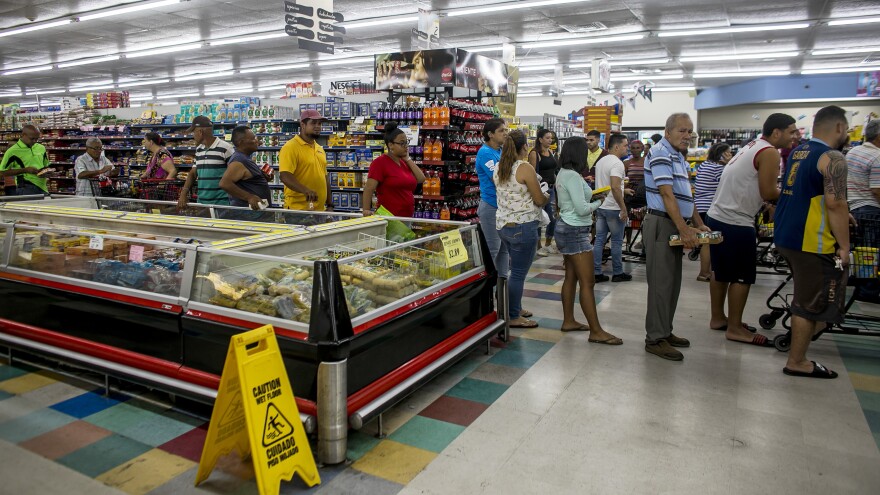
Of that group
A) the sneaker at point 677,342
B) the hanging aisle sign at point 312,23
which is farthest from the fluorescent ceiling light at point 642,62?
the sneaker at point 677,342

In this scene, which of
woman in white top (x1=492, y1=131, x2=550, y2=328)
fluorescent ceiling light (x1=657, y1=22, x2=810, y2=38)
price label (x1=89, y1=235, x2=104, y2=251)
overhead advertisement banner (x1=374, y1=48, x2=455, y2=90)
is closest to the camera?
price label (x1=89, y1=235, x2=104, y2=251)

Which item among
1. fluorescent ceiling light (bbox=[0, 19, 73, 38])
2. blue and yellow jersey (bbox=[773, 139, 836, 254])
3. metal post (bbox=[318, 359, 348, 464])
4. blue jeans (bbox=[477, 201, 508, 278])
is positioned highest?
fluorescent ceiling light (bbox=[0, 19, 73, 38])

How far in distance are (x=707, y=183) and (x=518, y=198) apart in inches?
129

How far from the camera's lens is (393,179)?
4.68 metres

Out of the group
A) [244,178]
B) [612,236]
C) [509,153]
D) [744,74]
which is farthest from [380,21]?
[744,74]

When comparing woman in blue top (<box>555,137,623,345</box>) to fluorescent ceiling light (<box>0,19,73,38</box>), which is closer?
woman in blue top (<box>555,137,623,345</box>)

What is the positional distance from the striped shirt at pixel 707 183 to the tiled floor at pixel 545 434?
2603mm

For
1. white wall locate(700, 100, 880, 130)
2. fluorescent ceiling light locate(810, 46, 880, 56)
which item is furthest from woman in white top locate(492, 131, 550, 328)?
white wall locate(700, 100, 880, 130)

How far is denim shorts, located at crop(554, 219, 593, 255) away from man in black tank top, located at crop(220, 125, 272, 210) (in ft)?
7.89

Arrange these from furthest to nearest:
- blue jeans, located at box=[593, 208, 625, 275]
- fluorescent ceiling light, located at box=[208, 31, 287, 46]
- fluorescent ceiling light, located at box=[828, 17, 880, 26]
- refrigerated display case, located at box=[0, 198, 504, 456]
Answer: fluorescent ceiling light, located at box=[208, 31, 287, 46]
fluorescent ceiling light, located at box=[828, 17, 880, 26]
blue jeans, located at box=[593, 208, 625, 275]
refrigerated display case, located at box=[0, 198, 504, 456]

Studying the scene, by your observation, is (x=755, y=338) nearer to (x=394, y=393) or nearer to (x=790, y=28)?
(x=394, y=393)

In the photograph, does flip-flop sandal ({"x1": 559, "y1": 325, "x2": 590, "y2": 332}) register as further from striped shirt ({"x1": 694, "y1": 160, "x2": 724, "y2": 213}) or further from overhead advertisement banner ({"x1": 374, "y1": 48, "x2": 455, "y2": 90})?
overhead advertisement banner ({"x1": 374, "y1": 48, "x2": 455, "y2": 90})

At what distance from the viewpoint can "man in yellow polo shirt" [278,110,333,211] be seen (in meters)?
4.80

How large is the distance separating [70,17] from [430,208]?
8897 millimetres
